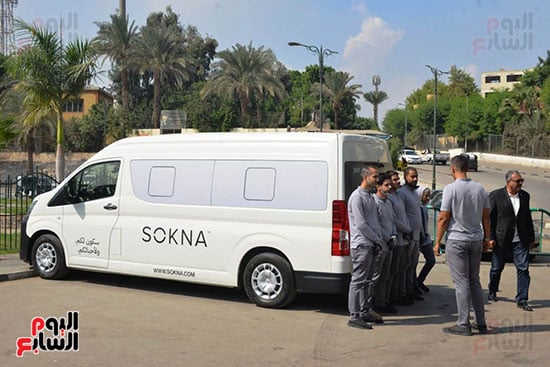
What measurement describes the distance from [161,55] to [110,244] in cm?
3824

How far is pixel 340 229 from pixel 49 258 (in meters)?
4.90

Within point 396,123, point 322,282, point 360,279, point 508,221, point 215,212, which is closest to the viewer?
point 360,279

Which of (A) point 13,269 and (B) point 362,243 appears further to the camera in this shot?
(A) point 13,269

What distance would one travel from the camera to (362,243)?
7.36m

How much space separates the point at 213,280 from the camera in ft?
28.7

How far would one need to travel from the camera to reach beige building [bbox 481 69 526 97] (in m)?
122

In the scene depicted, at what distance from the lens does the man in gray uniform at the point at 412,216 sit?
350 inches

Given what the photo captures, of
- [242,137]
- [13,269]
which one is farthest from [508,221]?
[13,269]

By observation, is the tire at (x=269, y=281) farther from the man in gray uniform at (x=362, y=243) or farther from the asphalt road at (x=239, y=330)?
the man in gray uniform at (x=362, y=243)

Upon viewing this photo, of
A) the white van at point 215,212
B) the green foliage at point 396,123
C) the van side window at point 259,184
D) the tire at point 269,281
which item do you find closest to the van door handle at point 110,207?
the white van at point 215,212

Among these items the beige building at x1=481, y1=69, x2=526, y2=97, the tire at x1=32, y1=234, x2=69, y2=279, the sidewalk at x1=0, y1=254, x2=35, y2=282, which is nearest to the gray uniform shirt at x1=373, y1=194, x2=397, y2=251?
Answer: the tire at x1=32, y1=234, x2=69, y2=279

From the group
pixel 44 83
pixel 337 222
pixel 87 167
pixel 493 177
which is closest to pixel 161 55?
pixel 493 177

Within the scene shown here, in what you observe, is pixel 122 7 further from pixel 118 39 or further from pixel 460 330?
pixel 460 330

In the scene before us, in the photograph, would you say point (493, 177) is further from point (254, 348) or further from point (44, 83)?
point (254, 348)
